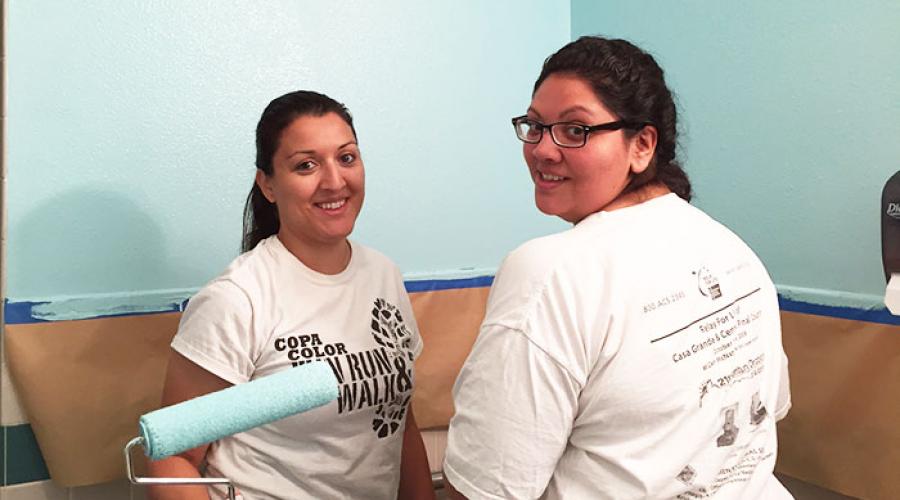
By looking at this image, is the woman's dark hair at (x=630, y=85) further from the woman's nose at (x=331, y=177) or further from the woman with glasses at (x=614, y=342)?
the woman's nose at (x=331, y=177)

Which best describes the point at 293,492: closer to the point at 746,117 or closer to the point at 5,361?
the point at 5,361

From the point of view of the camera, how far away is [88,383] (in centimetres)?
141

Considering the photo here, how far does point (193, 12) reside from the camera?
153 centimetres

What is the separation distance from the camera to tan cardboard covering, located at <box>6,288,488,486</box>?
1.37 meters

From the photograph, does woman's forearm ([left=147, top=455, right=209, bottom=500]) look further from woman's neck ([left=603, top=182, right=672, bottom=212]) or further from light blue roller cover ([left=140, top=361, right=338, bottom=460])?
woman's neck ([left=603, top=182, right=672, bottom=212])

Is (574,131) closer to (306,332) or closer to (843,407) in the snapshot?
(306,332)

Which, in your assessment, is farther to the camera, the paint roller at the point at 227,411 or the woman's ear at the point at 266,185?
the woman's ear at the point at 266,185

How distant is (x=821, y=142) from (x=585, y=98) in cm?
67

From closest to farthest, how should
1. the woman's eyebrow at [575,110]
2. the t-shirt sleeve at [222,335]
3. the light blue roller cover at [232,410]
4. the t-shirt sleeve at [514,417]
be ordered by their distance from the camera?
1. the light blue roller cover at [232,410]
2. the t-shirt sleeve at [514,417]
3. the woman's eyebrow at [575,110]
4. the t-shirt sleeve at [222,335]

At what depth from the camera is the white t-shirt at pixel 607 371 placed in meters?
0.84

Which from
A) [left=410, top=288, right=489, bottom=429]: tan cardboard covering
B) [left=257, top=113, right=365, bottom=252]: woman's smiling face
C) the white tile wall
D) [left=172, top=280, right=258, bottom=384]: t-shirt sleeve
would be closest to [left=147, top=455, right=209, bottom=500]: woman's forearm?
[left=172, top=280, right=258, bottom=384]: t-shirt sleeve

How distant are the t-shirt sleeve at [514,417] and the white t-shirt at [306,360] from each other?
1.36 ft

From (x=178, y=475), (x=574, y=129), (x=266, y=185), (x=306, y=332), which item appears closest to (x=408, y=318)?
(x=306, y=332)

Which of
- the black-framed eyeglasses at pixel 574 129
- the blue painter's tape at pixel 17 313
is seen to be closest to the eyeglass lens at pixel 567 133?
the black-framed eyeglasses at pixel 574 129
